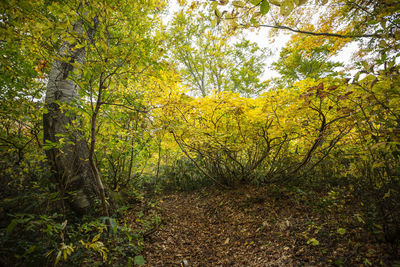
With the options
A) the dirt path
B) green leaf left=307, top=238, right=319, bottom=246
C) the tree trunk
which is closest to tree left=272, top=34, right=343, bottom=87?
the dirt path

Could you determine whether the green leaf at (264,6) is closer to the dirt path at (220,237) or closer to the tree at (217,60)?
the dirt path at (220,237)

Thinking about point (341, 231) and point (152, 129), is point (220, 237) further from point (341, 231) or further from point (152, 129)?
point (152, 129)

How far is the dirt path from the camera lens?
2.16 metres

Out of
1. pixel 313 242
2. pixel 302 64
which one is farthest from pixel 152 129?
pixel 302 64

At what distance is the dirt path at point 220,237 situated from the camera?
7.09 feet

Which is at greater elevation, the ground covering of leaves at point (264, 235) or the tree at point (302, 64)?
the tree at point (302, 64)

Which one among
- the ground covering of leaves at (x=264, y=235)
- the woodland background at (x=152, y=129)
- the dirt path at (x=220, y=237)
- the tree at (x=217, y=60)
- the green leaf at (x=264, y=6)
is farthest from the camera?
the tree at (x=217, y=60)

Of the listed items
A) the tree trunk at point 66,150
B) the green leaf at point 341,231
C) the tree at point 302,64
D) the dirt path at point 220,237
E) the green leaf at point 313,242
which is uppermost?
the tree at point 302,64

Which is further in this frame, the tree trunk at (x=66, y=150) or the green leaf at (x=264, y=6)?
the tree trunk at (x=66, y=150)

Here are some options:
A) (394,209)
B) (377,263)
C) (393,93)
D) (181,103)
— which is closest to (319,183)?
(394,209)

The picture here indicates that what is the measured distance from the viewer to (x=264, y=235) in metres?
2.46

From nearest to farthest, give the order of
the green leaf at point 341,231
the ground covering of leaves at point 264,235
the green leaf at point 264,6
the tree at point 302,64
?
the green leaf at point 264,6
the ground covering of leaves at point 264,235
the green leaf at point 341,231
the tree at point 302,64

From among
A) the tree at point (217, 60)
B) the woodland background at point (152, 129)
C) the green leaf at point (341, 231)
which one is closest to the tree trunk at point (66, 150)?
the woodland background at point (152, 129)

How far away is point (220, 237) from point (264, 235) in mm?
767
